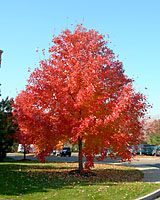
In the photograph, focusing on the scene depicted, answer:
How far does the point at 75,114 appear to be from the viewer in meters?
13.9

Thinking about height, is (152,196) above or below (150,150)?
below

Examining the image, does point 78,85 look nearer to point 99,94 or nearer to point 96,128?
point 99,94

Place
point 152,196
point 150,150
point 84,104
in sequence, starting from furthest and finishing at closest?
point 150,150, point 84,104, point 152,196

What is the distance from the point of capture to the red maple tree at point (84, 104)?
13047mm

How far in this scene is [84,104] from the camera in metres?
13.3

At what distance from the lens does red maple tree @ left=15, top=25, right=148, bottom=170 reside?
13.0 m

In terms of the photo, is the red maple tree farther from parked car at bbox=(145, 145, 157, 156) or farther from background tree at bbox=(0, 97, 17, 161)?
parked car at bbox=(145, 145, 157, 156)

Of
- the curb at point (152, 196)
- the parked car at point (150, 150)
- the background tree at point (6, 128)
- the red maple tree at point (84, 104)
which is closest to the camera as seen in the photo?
the curb at point (152, 196)

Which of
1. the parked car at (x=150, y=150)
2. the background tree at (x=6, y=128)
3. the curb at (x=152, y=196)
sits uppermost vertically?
the background tree at (x=6, y=128)

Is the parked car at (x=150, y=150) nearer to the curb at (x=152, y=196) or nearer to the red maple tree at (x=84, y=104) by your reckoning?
the red maple tree at (x=84, y=104)

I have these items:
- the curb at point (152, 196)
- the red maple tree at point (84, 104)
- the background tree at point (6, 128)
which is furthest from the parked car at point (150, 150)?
the curb at point (152, 196)

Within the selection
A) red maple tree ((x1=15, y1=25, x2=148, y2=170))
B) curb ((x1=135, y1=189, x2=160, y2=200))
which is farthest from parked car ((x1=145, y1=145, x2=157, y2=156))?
curb ((x1=135, y1=189, x2=160, y2=200))

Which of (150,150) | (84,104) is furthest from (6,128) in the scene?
(150,150)

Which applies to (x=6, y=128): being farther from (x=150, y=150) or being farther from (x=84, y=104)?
(x=150, y=150)
